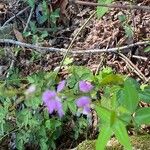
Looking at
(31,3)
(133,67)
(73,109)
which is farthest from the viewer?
(31,3)

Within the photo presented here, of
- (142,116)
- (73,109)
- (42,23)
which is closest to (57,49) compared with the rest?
(42,23)

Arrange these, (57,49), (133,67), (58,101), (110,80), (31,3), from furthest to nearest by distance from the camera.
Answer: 1. (31,3)
2. (57,49)
3. (133,67)
4. (110,80)
5. (58,101)

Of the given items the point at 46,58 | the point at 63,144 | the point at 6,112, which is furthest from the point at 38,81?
the point at 46,58

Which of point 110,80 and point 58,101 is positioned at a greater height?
point 58,101

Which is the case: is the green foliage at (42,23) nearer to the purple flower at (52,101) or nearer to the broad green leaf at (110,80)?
the broad green leaf at (110,80)

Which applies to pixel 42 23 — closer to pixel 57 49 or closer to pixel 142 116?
pixel 57 49

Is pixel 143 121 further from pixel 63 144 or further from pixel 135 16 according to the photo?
pixel 135 16

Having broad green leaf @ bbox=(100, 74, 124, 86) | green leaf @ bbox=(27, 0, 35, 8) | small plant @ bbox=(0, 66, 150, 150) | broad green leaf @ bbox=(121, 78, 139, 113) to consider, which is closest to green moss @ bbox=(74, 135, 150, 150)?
small plant @ bbox=(0, 66, 150, 150)
